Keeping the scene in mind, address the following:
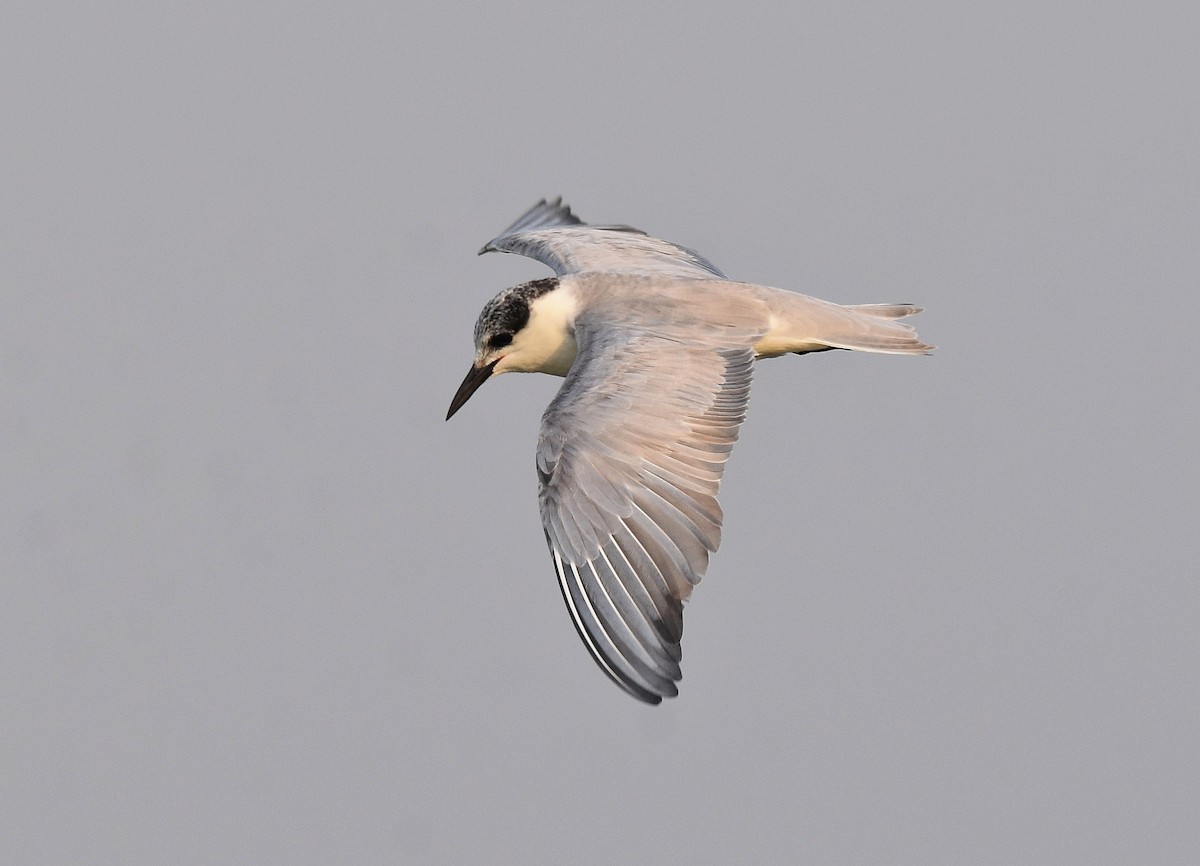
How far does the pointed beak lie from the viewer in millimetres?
9812

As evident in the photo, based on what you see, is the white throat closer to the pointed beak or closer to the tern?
the tern

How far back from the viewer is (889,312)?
10.1 meters

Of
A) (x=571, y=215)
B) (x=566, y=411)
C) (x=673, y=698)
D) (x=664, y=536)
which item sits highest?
(x=571, y=215)

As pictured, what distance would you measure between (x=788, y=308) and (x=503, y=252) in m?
2.98

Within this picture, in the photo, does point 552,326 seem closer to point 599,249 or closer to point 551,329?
point 551,329

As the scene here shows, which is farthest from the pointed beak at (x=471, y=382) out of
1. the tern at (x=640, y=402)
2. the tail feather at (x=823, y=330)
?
the tail feather at (x=823, y=330)

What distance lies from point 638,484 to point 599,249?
3.52 meters

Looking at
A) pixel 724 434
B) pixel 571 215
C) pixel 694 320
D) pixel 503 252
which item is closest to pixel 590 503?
pixel 724 434

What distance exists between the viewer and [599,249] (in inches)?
442

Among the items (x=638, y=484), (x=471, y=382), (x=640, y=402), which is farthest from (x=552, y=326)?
(x=638, y=484)

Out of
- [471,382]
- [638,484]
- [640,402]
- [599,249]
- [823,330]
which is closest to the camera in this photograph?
[638,484]

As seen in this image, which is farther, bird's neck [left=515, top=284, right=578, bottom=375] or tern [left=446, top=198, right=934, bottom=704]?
bird's neck [left=515, top=284, right=578, bottom=375]

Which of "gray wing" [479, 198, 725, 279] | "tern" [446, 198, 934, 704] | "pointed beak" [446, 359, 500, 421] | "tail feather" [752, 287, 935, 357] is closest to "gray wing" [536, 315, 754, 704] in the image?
"tern" [446, 198, 934, 704]

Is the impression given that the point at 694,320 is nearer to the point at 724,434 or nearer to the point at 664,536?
the point at 724,434
